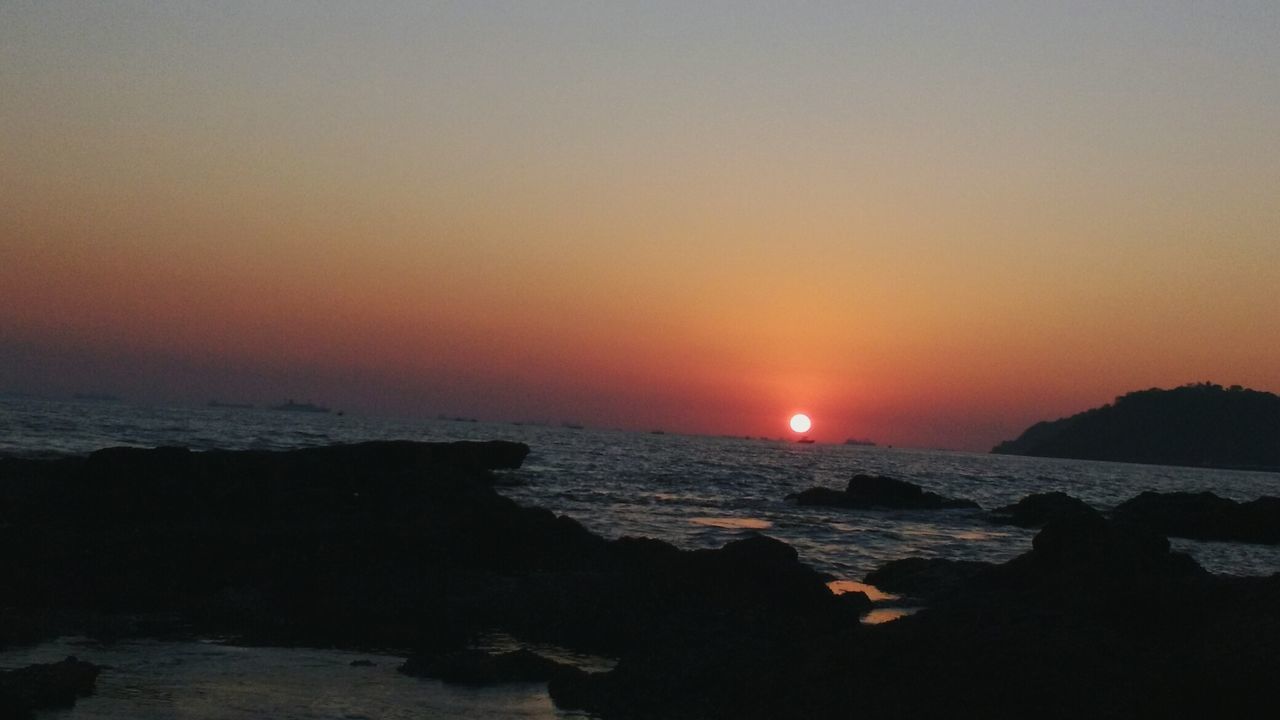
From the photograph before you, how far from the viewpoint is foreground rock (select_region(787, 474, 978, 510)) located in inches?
2340

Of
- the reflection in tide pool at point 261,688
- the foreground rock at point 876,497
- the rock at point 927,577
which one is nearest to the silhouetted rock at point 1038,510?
the foreground rock at point 876,497

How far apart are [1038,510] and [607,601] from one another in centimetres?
4009

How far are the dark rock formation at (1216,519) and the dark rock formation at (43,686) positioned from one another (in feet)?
158

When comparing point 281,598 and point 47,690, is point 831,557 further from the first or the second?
point 47,690

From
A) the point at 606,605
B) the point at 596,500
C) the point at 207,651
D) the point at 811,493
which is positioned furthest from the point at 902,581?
the point at 811,493

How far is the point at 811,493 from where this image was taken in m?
60.7

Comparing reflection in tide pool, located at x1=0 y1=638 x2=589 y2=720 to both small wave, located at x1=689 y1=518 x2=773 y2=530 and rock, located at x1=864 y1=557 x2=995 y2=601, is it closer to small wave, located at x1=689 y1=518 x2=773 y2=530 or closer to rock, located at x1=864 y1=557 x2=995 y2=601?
rock, located at x1=864 y1=557 x2=995 y2=601

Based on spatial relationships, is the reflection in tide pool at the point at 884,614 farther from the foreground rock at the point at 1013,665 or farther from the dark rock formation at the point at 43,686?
the dark rock formation at the point at 43,686

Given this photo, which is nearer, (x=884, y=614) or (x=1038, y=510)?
(x=884, y=614)

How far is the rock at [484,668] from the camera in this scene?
14.6m

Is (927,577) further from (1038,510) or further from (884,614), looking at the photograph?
(1038,510)

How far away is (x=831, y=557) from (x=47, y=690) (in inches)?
961

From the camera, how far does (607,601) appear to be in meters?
18.5

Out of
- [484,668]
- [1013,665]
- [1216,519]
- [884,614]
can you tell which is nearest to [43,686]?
[484,668]
